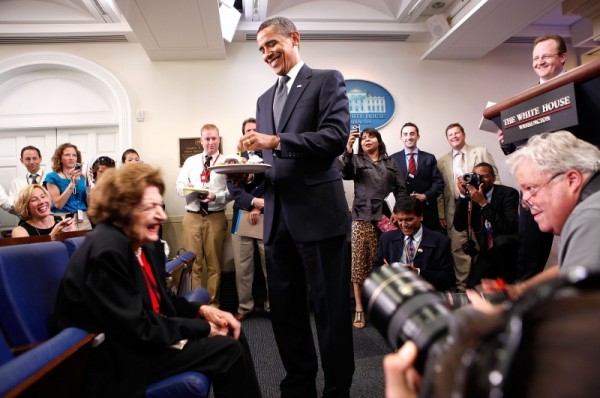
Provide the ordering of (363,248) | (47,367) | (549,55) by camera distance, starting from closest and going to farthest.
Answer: (47,367) < (549,55) < (363,248)

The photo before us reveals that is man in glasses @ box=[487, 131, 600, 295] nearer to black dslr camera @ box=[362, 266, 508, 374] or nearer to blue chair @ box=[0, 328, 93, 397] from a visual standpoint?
black dslr camera @ box=[362, 266, 508, 374]

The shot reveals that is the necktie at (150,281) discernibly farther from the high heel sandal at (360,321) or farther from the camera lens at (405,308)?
the high heel sandal at (360,321)

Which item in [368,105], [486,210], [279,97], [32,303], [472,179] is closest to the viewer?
[32,303]

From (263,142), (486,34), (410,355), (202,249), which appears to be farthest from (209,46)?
(410,355)

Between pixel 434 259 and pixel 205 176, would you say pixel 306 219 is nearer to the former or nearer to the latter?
pixel 434 259

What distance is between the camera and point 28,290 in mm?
1290

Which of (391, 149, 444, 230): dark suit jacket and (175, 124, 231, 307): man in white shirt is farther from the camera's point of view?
(391, 149, 444, 230): dark suit jacket

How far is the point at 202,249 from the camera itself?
3926 mm

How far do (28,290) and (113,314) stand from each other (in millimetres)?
415

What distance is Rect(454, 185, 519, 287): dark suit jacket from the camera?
8.02 ft

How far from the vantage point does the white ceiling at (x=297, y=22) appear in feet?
12.4

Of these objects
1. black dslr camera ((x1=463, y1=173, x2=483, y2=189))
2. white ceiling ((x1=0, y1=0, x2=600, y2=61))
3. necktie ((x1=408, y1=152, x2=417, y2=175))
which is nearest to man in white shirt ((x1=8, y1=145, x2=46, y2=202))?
white ceiling ((x1=0, y1=0, x2=600, y2=61))

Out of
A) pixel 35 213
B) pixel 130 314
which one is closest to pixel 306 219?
pixel 130 314

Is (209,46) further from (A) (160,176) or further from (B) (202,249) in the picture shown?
(A) (160,176)
